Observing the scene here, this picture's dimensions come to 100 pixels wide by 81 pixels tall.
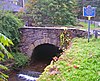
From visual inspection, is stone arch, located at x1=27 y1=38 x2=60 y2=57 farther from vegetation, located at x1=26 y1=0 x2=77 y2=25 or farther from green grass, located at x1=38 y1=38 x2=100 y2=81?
green grass, located at x1=38 y1=38 x2=100 y2=81

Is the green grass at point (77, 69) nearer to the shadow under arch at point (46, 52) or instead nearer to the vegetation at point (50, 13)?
the shadow under arch at point (46, 52)

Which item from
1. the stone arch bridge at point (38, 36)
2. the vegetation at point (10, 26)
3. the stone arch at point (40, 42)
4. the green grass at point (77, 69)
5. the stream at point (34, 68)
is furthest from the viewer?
the stone arch at point (40, 42)

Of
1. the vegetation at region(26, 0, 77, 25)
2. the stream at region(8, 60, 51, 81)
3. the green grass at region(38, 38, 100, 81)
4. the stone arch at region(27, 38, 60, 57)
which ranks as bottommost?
the stream at region(8, 60, 51, 81)

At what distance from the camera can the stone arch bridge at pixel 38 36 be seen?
15.2m

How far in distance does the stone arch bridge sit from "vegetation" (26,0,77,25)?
5.27 m

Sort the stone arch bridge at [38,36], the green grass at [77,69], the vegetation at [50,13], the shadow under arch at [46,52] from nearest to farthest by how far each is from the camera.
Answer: the green grass at [77,69]
the stone arch bridge at [38,36]
the shadow under arch at [46,52]
the vegetation at [50,13]

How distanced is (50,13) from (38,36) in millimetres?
6433

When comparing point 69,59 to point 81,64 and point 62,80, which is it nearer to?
point 81,64

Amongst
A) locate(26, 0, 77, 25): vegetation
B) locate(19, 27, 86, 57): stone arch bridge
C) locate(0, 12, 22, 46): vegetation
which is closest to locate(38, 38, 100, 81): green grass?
locate(19, 27, 86, 57): stone arch bridge

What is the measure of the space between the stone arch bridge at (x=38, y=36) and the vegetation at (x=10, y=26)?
21.8 inches

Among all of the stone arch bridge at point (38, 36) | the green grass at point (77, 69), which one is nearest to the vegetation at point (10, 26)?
the stone arch bridge at point (38, 36)

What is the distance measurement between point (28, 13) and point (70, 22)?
438 centimetres

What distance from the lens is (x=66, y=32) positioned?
1488 centimetres

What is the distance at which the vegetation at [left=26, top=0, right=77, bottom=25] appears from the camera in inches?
850
